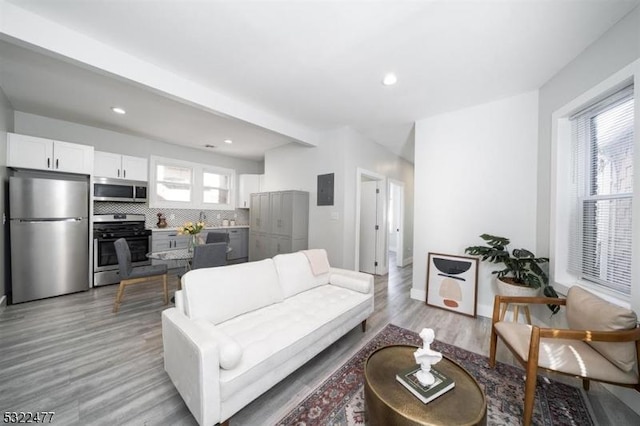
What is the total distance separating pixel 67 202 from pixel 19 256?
84cm

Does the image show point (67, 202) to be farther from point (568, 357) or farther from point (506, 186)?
point (506, 186)

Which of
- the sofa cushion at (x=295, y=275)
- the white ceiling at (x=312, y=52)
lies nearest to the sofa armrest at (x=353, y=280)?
the sofa cushion at (x=295, y=275)

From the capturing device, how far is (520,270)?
244 centimetres

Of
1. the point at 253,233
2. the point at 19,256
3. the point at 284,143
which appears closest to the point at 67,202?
the point at 19,256

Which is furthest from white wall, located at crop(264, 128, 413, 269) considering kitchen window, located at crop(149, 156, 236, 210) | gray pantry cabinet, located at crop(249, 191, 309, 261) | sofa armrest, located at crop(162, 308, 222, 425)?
sofa armrest, located at crop(162, 308, 222, 425)

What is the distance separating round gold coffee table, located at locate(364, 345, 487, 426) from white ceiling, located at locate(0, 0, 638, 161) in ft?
7.97

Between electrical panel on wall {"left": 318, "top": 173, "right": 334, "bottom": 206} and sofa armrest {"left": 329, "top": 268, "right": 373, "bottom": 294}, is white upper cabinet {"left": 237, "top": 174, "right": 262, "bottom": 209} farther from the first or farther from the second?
sofa armrest {"left": 329, "top": 268, "right": 373, "bottom": 294}

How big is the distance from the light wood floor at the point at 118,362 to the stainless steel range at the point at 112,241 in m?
0.58

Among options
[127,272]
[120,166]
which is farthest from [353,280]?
[120,166]

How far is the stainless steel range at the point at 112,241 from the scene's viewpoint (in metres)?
3.69

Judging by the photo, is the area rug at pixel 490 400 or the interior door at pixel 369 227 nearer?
the area rug at pixel 490 400

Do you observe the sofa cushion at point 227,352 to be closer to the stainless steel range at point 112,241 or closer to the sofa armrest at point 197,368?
the sofa armrest at point 197,368

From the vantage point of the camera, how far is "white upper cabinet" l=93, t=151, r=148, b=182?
12.7 ft

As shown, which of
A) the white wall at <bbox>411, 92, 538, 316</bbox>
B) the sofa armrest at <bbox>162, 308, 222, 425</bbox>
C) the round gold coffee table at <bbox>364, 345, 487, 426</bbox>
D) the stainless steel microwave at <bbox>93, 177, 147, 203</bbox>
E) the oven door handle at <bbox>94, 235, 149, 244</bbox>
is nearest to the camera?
the round gold coffee table at <bbox>364, 345, 487, 426</bbox>
